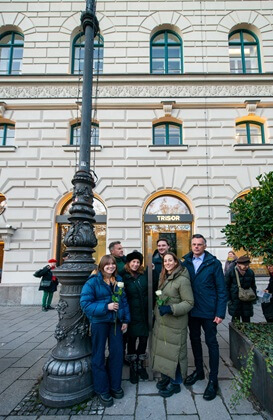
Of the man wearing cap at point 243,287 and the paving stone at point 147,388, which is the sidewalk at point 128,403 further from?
the man wearing cap at point 243,287

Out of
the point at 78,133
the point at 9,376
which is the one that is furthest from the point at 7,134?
the point at 9,376

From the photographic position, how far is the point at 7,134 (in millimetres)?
11141

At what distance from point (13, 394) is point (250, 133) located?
11689 mm

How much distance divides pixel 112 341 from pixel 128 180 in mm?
7578

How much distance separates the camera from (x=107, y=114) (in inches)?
426

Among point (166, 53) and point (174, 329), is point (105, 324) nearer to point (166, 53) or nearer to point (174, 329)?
point (174, 329)

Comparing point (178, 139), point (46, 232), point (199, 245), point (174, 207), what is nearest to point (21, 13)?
point (178, 139)

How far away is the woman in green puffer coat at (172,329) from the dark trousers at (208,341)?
38 centimetres

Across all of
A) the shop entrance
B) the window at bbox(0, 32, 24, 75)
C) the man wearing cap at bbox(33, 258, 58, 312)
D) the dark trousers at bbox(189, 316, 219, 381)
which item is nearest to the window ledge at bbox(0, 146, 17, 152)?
the window at bbox(0, 32, 24, 75)

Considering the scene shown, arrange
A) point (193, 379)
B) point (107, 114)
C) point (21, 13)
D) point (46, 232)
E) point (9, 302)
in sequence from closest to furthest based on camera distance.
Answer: point (193, 379) → point (9, 302) → point (46, 232) → point (107, 114) → point (21, 13)

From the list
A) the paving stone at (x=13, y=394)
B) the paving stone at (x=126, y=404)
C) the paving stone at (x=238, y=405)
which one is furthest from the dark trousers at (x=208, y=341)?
the paving stone at (x=13, y=394)

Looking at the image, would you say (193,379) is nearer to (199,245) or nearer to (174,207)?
(199,245)

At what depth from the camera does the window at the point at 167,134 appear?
10.9m

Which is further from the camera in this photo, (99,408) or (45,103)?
(45,103)
